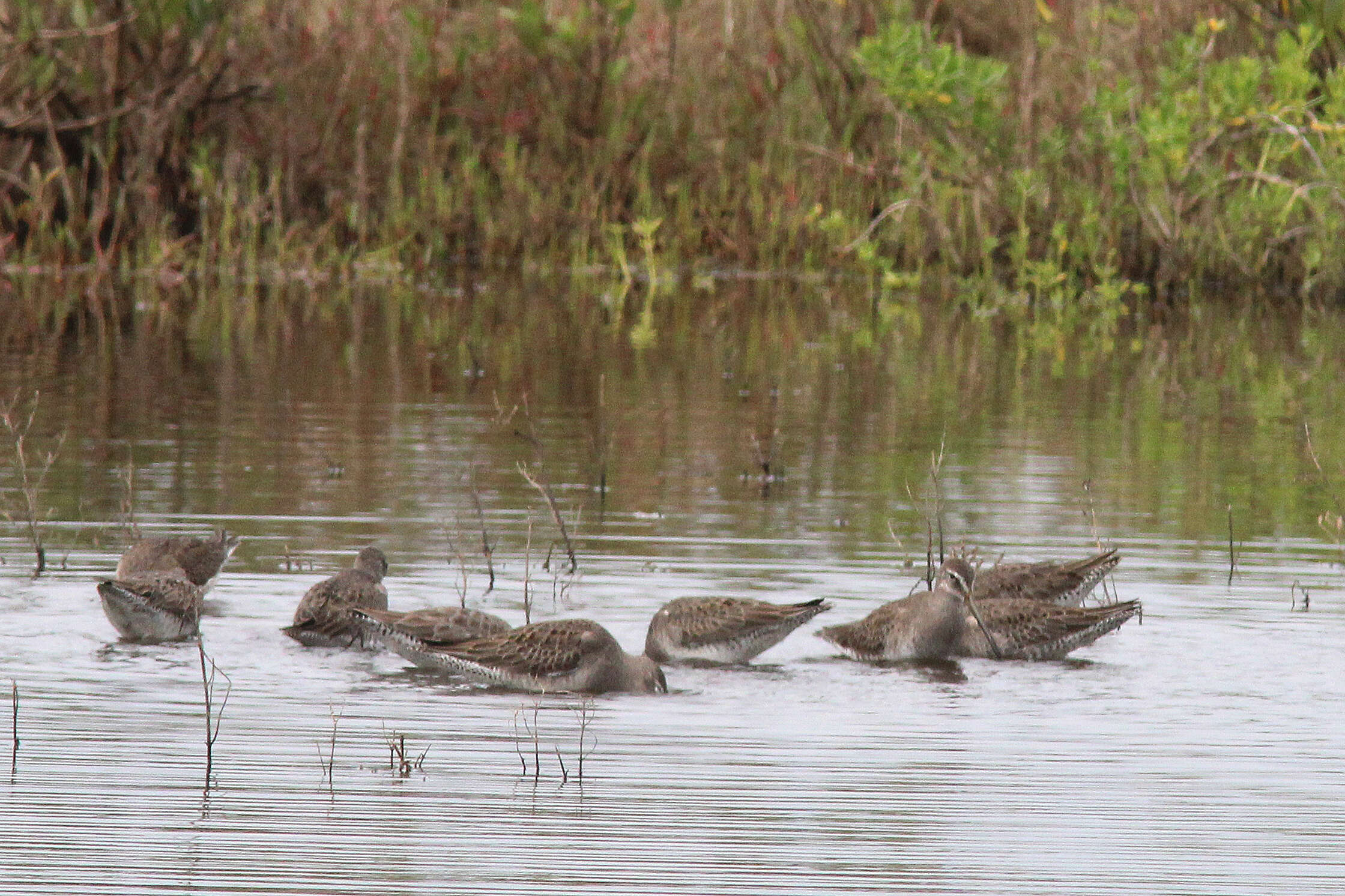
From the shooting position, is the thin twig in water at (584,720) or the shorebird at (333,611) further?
the shorebird at (333,611)

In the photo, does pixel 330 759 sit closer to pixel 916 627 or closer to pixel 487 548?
pixel 916 627

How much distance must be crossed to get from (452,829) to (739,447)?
25.1 feet

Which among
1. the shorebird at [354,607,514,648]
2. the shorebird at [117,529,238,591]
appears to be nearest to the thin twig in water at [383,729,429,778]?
the shorebird at [354,607,514,648]

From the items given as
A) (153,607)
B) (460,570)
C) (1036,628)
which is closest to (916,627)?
(1036,628)

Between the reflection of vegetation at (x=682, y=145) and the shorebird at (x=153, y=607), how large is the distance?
1220 centimetres

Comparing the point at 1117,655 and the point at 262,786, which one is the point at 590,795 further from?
the point at 1117,655

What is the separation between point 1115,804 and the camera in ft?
21.5

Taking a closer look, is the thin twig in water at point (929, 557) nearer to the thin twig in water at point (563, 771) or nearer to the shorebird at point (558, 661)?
the shorebird at point (558, 661)

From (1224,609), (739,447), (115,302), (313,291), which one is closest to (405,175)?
(313,291)

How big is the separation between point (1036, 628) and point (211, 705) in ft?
10.1

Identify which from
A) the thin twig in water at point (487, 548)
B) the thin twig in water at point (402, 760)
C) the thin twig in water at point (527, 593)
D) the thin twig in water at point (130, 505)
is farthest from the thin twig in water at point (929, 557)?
the thin twig in water at point (130, 505)

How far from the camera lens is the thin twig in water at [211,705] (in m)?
6.63

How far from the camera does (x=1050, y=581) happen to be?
9.49 m

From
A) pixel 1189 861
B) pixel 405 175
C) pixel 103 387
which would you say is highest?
pixel 405 175
